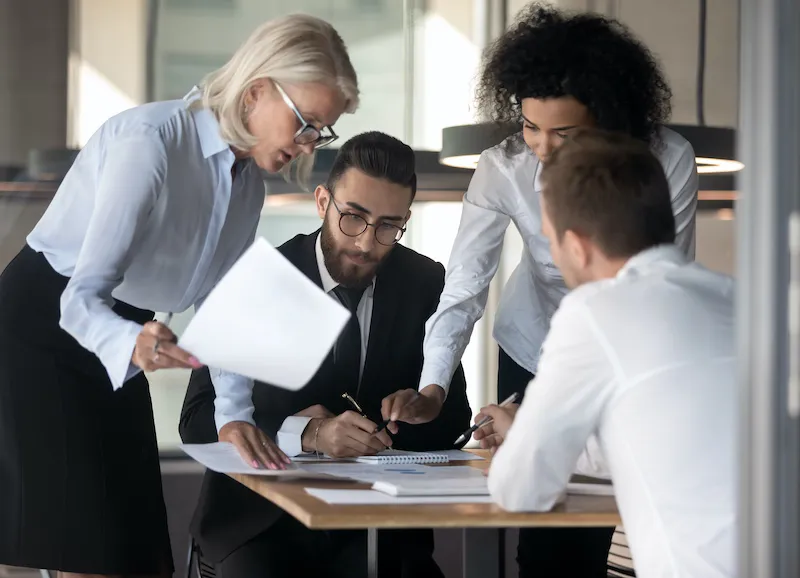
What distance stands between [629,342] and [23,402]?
3.62ft

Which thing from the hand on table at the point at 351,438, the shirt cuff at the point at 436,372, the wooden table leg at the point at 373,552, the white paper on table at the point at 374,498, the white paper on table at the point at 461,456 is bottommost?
the wooden table leg at the point at 373,552

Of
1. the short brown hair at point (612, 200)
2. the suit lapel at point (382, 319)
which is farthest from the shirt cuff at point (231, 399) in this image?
the short brown hair at point (612, 200)

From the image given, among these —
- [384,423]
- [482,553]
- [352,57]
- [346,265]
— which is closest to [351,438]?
[384,423]

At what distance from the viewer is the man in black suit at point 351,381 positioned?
7.24 feet

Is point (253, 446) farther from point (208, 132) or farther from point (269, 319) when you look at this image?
point (208, 132)

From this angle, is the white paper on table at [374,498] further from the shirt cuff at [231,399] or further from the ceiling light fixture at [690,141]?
the ceiling light fixture at [690,141]

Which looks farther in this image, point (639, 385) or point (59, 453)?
point (59, 453)

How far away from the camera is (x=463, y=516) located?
4.47 feet

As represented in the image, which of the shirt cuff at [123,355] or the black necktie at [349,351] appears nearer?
the shirt cuff at [123,355]

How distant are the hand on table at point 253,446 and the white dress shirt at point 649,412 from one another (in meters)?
0.52

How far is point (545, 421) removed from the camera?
4.46ft

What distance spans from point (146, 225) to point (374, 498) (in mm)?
668

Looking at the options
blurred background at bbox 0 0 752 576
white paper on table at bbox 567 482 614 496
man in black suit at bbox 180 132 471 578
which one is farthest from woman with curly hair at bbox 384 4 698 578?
blurred background at bbox 0 0 752 576

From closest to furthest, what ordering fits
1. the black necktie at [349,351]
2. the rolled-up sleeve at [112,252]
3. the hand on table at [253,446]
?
the rolled-up sleeve at [112,252] < the hand on table at [253,446] < the black necktie at [349,351]
